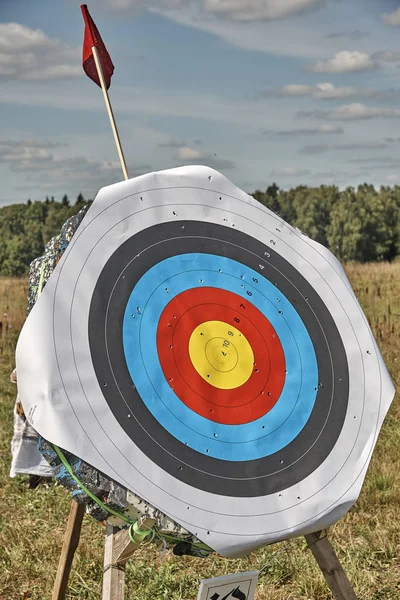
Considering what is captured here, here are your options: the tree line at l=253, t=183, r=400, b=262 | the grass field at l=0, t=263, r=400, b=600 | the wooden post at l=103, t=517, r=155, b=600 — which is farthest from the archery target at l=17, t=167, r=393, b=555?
the tree line at l=253, t=183, r=400, b=262

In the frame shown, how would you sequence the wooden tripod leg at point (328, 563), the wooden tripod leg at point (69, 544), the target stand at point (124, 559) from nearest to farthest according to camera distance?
the target stand at point (124, 559), the wooden tripod leg at point (328, 563), the wooden tripod leg at point (69, 544)

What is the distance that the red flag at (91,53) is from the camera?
2.32 meters

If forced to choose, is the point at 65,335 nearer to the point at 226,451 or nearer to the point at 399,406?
the point at 226,451

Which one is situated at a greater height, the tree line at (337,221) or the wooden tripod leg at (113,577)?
the tree line at (337,221)

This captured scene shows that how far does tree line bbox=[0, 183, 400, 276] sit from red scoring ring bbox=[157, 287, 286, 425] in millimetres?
27634

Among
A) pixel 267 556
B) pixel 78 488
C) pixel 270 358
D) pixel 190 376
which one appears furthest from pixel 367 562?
pixel 78 488

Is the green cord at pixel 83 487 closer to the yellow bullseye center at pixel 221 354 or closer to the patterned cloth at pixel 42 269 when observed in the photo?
the patterned cloth at pixel 42 269

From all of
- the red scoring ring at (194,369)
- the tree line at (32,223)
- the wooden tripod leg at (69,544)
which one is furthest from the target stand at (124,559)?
the tree line at (32,223)

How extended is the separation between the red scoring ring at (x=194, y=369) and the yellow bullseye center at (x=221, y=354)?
0.04 ft

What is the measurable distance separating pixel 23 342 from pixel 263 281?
0.74m

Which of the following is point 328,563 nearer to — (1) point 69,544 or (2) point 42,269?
(1) point 69,544

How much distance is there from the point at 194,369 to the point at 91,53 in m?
1.10

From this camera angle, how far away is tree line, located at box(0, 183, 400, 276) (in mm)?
30594

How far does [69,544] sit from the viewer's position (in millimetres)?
2203
